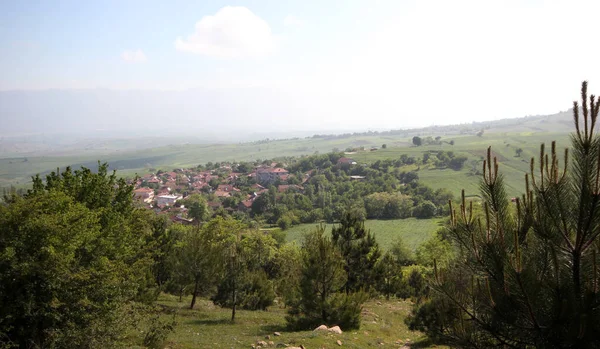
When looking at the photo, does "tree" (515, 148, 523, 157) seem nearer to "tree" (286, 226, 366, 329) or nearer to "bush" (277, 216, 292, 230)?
"bush" (277, 216, 292, 230)

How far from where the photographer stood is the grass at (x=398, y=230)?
205 ft

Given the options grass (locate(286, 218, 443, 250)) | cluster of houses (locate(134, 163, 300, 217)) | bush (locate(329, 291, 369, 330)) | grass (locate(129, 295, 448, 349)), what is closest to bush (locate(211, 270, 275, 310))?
grass (locate(129, 295, 448, 349))

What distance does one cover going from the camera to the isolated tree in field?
3727 millimetres

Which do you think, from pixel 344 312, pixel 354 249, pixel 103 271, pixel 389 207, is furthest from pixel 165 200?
pixel 103 271

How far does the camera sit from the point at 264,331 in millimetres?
17078

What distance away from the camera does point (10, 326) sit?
29.9 feet

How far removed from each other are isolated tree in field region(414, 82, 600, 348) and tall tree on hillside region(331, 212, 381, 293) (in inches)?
711

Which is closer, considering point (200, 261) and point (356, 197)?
point (200, 261)

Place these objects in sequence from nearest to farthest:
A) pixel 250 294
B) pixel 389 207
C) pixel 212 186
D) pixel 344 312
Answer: pixel 344 312
pixel 250 294
pixel 389 207
pixel 212 186

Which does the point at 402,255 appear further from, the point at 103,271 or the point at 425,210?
the point at 103,271

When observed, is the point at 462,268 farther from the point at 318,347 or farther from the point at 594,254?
the point at 318,347

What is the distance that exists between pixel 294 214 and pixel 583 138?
82.1 meters

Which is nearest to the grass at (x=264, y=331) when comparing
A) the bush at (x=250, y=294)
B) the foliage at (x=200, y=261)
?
the bush at (x=250, y=294)

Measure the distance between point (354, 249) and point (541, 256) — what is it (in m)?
19.1
